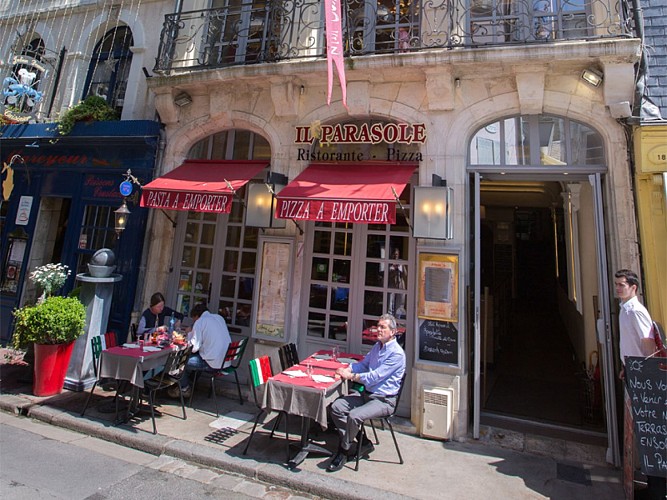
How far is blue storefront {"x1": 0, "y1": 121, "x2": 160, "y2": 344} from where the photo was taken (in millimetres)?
6727

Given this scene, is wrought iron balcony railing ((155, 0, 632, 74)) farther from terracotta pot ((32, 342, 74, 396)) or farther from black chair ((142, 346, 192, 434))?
terracotta pot ((32, 342, 74, 396))

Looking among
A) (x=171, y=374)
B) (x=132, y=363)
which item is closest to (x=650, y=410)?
(x=171, y=374)

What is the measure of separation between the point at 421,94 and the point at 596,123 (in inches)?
89.8

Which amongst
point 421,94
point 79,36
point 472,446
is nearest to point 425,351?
point 472,446

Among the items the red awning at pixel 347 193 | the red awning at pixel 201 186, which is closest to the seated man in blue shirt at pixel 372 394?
the red awning at pixel 347 193

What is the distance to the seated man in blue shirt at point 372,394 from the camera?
154 inches

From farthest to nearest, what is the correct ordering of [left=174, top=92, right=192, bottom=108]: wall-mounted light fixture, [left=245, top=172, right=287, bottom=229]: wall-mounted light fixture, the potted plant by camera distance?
[left=174, top=92, right=192, bottom=108]: wall-mounted light fixture, [left=245, top=172, right=287, bottom=229]: wall-mounted light fixture, the potted plant

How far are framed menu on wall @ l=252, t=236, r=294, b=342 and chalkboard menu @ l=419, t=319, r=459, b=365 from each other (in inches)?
77.9

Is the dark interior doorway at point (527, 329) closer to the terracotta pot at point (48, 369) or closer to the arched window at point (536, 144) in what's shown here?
the arched window at point (536, 144)

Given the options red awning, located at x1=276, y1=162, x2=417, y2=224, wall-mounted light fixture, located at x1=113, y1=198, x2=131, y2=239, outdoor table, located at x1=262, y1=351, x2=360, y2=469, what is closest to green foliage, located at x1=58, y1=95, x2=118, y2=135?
wall-mounted light fixture, located at x1=113, y1=198, x2=131, y2=239

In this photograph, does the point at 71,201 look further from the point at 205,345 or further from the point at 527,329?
the point at 527,329

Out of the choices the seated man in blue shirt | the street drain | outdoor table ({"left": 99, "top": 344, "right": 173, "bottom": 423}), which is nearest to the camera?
the seated man in blue shirt

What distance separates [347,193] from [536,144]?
2641 millimetres

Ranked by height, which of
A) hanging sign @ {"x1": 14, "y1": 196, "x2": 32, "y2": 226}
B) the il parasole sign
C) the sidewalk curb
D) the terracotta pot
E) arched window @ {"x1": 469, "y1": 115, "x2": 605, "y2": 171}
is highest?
arched window @ {"x1": 469, "y1": 115, "x2": 605, "y2": 171}
